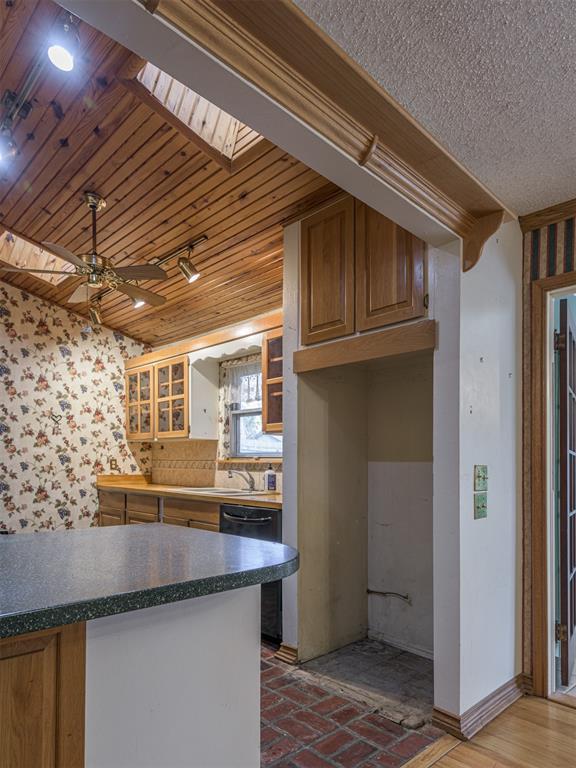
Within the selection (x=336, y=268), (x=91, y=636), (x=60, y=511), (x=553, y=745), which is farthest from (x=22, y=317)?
(x=553, y=745)

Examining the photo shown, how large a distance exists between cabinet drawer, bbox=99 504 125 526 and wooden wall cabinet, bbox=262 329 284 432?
7.21 ft

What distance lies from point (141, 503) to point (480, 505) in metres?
3.24

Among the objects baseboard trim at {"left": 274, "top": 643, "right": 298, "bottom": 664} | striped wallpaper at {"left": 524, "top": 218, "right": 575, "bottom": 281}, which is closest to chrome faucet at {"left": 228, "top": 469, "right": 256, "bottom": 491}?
baseboard trim at {"left": 274, "top": 643, "right": 298, "bottom": 664}

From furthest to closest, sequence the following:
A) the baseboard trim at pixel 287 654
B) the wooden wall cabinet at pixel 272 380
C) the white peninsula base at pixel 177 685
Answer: the wooden wall cabinet at pixel 272 380 → the baseboard trim at pixel 287 654 → the white peninsula base at pixel 177 685

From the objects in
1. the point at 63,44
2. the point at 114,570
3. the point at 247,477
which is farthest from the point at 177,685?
the point at 247,477

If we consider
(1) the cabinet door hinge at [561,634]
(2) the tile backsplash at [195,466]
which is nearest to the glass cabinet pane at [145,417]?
(2) the tile backsplash at [195,466]

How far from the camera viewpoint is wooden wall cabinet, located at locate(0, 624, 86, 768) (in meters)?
0.94

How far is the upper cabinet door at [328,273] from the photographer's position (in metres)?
2.78

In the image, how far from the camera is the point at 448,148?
198 centimetres

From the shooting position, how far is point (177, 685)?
1.24 meters

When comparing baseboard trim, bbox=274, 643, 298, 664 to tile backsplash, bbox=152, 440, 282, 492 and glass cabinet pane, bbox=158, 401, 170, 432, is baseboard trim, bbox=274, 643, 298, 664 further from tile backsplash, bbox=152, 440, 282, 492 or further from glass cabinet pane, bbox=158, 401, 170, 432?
glass cabinet pane, bbox=158, 401, 170, 432

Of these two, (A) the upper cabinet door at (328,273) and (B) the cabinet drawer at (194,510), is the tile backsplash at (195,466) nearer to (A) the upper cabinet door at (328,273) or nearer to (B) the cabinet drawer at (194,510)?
(B) the cabinet drawer at (194,510)

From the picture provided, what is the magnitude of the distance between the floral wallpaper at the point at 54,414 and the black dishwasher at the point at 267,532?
2.44 meters

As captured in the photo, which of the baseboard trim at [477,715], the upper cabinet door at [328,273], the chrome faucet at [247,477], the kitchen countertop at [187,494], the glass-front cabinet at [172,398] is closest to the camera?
Result: the baseboard trim at [477,715]
